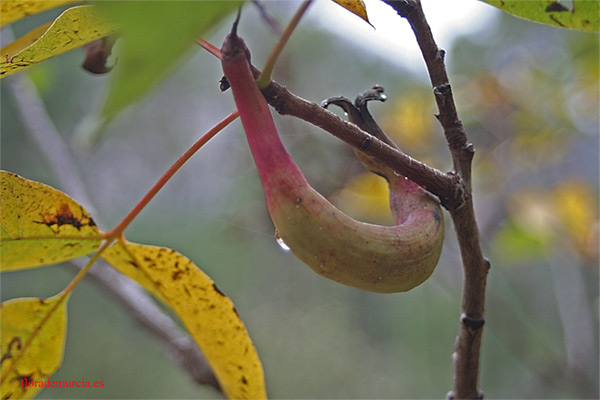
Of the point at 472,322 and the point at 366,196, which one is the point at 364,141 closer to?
the point at 472,322

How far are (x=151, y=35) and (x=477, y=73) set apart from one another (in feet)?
4.55

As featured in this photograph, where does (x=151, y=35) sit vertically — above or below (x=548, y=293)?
below

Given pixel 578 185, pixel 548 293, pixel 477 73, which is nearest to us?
pixel 578 185

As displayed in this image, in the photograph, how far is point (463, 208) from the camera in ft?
1.10

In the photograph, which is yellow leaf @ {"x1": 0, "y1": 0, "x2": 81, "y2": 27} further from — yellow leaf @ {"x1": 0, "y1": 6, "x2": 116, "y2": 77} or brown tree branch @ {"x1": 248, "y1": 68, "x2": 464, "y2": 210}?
brown tree branch @ {"x1": 248, "y1": 68, "x2": 464, "y2": 210}

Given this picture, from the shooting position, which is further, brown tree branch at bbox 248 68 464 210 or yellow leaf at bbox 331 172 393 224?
yellow leaf at bbox 331 172 393 224

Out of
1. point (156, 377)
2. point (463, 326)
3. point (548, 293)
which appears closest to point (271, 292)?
point (156, 377)

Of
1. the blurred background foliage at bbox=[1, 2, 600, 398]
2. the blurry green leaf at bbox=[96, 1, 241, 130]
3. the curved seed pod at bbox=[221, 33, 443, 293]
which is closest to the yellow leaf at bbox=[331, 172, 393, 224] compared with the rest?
the blurred background foliage at bbox=[1, 2, 600, 398]

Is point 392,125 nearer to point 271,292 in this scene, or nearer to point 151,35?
point 151,35

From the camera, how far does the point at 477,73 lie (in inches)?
55.1

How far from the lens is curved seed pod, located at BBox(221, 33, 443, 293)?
0.26 meters

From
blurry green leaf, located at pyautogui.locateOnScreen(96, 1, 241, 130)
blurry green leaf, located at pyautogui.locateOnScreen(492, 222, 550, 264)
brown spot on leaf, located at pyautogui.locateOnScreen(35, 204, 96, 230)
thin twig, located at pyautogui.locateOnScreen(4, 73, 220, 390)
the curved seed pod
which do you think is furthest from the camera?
blurry green leaf, located at pyautogui.locateOnScreen(492, 222, 550, 264)

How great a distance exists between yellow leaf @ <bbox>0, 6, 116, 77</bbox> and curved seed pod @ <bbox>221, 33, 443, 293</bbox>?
0.09 m

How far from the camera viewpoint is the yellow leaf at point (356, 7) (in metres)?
0.32
